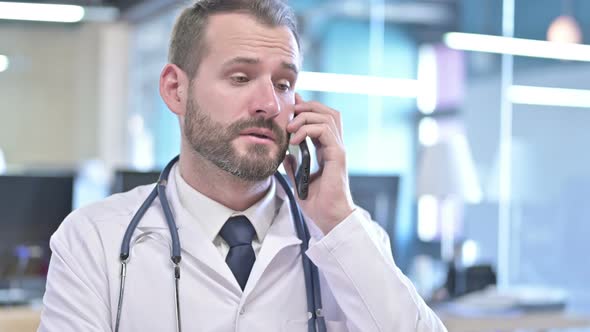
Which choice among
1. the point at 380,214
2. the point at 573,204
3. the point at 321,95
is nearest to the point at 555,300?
the point at 380,214

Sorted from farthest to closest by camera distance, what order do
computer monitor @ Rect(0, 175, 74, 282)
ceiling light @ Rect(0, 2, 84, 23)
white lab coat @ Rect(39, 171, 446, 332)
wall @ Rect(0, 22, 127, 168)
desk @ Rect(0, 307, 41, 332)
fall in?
wall @ Rect(0, 22, 127, 168) < ceiling light @ Rect(0, 2, 84, 23) < computer monitor @ Rect(0, 175, 74, 282) < desk @ Rect(0, 307, 41, 332) < white lab coat @ Rect(39, 171, 446, 332)

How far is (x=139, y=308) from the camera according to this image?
1.66 metres

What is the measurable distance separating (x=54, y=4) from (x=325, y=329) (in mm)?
5721

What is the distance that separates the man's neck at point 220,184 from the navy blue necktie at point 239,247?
0.14 feet

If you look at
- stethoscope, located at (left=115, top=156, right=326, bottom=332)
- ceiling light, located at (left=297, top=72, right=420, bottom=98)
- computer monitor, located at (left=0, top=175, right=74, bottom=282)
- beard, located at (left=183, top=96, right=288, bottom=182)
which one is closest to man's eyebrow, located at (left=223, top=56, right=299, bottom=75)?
beard, located at (left=183, top=96, right=288, bottom=182)

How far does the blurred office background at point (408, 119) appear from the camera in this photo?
12.8 feet

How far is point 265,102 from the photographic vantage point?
1671 mm

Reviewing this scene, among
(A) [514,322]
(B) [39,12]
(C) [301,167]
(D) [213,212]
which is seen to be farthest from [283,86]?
(B) [39,12]

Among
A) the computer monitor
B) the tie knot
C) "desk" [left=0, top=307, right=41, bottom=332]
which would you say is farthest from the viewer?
the computer monitor

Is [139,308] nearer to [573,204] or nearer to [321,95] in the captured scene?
[573,204]

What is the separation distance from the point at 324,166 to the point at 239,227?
21cm

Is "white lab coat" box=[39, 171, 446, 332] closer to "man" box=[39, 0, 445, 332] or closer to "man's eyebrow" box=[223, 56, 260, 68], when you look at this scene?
"man" box=[39, 0, 445, 332]

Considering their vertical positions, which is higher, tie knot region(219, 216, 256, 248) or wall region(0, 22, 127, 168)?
wall region(0, 22, 127, 168)

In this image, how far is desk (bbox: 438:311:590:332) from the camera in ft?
10.3
